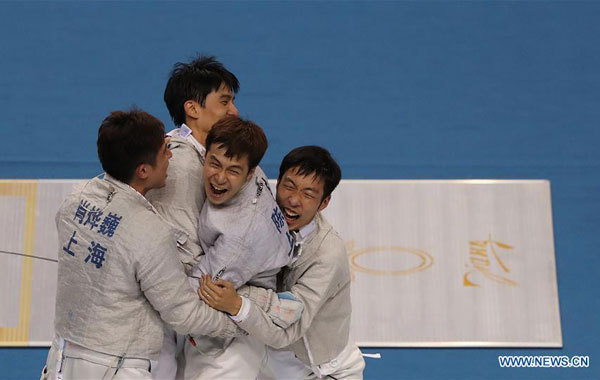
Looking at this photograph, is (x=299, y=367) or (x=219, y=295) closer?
(x=219, y=295)

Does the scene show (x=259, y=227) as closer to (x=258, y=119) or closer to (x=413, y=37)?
(x=258, y=119)

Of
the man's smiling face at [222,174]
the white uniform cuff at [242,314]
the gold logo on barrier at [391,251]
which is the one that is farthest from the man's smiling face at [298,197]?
the gold logo on barrier at [391,251]

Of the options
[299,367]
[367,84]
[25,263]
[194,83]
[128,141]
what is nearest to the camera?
[128,141]

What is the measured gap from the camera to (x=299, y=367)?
257 cm

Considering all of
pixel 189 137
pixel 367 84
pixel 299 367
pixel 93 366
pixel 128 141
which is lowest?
pixel 93 366

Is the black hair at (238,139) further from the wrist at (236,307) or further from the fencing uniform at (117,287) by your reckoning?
the wrist at (236,307)

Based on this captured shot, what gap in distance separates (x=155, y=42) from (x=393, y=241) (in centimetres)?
192

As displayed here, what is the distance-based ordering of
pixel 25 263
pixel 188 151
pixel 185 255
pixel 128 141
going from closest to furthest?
pixel 128 141 → pixel 185 255 → pixel 188 151 → pixel 25 263

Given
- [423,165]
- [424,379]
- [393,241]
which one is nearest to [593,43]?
[423,165]

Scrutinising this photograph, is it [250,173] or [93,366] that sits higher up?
[250,173]

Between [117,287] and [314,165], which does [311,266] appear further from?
[117,287]

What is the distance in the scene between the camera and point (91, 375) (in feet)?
6.86

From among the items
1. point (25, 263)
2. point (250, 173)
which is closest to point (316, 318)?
point (250, 173)

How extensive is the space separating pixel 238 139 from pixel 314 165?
1.06 ft
